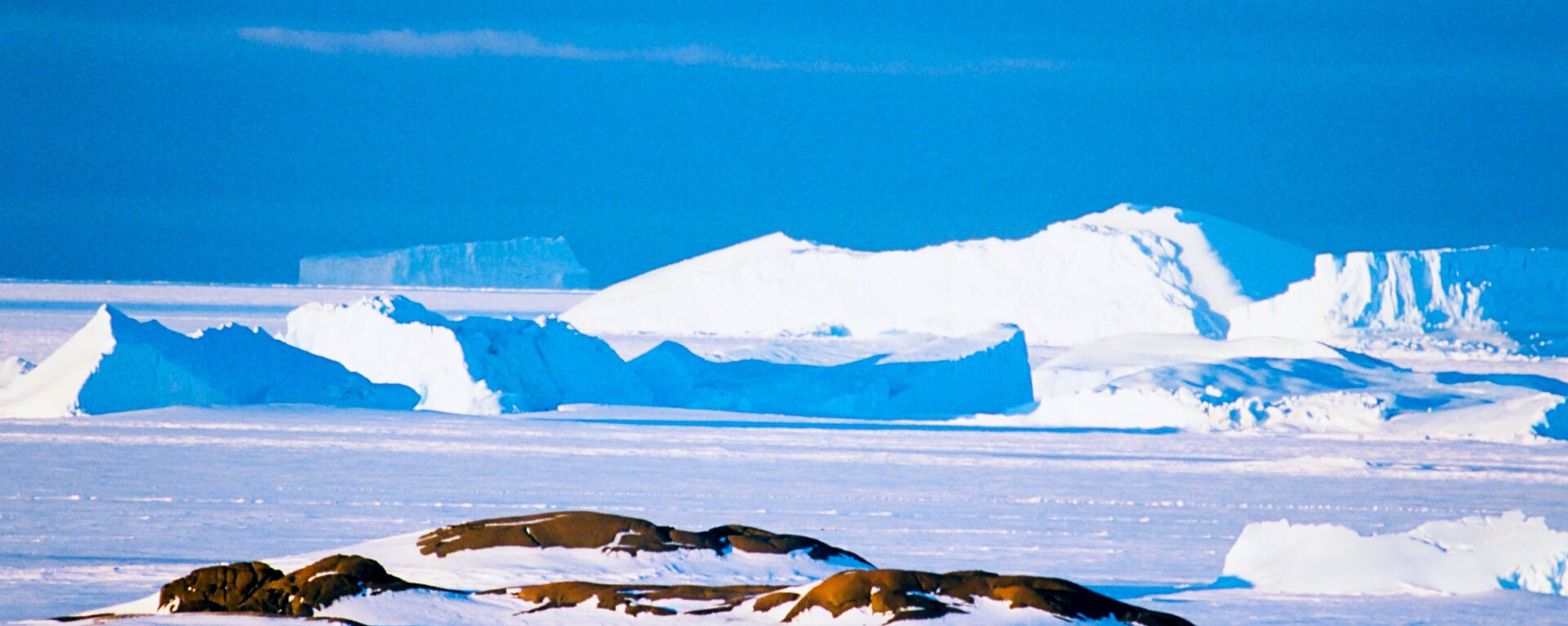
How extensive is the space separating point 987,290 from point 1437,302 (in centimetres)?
899

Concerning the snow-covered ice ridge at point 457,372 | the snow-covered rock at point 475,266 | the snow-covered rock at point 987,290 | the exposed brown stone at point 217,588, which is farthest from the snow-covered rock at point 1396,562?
the snow-covered rock at point 475,266

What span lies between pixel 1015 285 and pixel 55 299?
36535mm

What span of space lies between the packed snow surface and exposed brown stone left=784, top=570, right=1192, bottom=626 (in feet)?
98.4

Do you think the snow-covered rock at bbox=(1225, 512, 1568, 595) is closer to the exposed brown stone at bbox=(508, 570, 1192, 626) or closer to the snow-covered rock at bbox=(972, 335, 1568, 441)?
the exposed brown stone at bbox=(508, 570, 1192, 626)

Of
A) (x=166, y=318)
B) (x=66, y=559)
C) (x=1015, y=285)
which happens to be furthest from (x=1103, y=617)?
(x=166, y=318)

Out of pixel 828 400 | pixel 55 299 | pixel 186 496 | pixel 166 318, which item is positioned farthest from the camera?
pixel 55 299

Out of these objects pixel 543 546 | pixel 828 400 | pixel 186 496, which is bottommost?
pixel 543 546

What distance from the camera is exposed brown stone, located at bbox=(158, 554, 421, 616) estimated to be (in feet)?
20.9

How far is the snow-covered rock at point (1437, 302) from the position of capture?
112 ft

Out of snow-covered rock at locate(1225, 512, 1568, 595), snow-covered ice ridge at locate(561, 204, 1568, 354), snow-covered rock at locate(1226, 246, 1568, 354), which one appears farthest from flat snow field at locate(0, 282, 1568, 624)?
Answer: snow-covered ice ridge at locate(561, 204, 1568, 354)

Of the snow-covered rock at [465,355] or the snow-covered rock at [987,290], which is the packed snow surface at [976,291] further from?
the snow-covered rock at [465,355]

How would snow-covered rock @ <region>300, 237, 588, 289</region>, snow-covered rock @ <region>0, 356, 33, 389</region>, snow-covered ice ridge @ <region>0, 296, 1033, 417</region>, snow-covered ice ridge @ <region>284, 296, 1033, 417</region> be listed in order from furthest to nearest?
snow-covered rock @ <region>300, 237, 588, 289</region> < snow-covered ice ridge @ <region>284, 296, 1033, 417</region> < snow-covered rock @ <region>0, 356, 33, 389</region> < snow-covered ice ridge @ <region>0, 296, 1033, 417</region>

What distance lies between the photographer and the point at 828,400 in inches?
960

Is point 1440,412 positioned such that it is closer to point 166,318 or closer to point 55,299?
point 166,318
